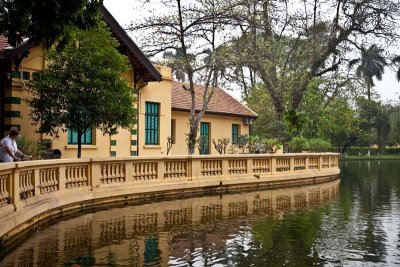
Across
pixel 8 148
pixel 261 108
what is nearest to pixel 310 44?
pixel 261 108

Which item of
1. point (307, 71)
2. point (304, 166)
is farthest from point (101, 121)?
point (307, 71)

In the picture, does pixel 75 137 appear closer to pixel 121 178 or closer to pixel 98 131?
pixel 98 131

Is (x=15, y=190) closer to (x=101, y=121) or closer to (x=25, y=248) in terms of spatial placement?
(x=25, y=248)

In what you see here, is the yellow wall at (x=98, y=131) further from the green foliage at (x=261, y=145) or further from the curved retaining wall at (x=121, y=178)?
the green foliage at (x=261, y=145)

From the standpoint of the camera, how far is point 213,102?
33.9 m

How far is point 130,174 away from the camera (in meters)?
15.9

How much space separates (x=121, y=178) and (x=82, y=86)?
3340mm

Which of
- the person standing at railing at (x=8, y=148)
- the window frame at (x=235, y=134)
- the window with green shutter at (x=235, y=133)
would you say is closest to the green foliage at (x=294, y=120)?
the window frame at (x=235, y=134)

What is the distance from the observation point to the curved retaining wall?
10.1m

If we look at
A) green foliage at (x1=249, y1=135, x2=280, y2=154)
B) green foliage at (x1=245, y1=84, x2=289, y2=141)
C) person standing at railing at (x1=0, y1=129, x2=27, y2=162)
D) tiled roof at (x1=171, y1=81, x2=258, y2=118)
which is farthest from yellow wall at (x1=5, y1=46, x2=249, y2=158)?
green foliage at (x1=245, y1=84, x2=289, y2=141)

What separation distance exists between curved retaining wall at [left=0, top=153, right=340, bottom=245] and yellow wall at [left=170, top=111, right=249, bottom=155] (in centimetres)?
774

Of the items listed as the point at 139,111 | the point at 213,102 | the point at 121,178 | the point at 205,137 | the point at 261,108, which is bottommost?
the point at 121,178

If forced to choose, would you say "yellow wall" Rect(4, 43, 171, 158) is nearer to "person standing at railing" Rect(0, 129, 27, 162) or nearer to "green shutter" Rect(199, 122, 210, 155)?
"green shutter" Rect(199, 122, 210, 155)

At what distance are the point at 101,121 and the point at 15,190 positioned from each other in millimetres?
7810
